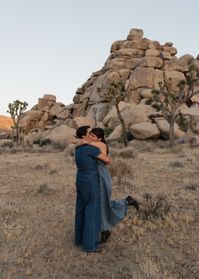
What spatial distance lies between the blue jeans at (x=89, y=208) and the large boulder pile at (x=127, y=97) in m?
25.9

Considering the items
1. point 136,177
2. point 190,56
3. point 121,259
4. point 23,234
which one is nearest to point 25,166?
point 136,177

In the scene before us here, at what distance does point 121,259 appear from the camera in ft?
17.8

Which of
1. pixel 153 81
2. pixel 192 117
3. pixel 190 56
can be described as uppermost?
pixel 190 56

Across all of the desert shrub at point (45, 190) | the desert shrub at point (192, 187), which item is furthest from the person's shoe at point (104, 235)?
the desert shrub at point (192, 187)

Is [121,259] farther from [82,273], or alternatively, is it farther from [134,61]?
[134,61]

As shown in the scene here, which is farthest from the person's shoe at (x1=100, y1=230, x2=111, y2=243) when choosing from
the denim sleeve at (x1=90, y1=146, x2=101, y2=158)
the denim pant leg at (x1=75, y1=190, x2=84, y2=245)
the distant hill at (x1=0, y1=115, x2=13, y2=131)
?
the distant hill at (x1=0, y1=115, x2=13, y2=131)

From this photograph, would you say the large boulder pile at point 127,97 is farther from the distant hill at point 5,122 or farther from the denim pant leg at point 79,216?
the distant hill at point 5,122

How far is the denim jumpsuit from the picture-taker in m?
5.68

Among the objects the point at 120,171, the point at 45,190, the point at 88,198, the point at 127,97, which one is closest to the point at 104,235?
the point at 88,198

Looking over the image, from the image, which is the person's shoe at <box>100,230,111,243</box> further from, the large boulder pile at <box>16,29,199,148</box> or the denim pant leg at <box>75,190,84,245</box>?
the large boulder pile at <box>16,29,199,148</box>

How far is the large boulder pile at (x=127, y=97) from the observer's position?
3503 cm

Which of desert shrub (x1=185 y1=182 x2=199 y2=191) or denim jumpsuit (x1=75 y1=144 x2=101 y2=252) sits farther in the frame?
desert shrub (x1=185 y1=182 x2=199 y2=191)

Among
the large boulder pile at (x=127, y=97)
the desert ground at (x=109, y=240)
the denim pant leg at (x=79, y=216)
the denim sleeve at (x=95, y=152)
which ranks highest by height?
the large boulder pile at (x=127, y=97)

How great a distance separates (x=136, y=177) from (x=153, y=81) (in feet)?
108
